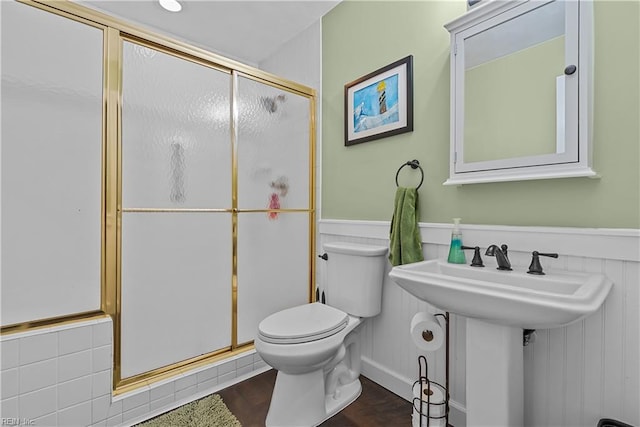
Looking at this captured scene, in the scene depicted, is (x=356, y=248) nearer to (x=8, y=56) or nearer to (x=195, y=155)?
(x=195, y=155)

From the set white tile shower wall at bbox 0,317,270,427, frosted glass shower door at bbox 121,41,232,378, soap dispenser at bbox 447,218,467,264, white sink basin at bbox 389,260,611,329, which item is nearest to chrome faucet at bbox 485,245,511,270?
white sink basin at bbox 389,260,611,329

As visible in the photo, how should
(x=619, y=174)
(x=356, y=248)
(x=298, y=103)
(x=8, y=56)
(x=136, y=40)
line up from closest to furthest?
1. (x=619, y=174)
2. (x=8, y=56)
3. (x=136, y=40)
4. (x=356, y=248)
5. (x=298, y=103)

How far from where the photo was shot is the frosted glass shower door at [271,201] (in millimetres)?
1982

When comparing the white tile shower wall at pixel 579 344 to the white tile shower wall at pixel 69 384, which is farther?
the white tile shower wall at pixel 69 384

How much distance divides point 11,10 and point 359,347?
2.27 metres

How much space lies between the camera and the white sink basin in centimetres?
84

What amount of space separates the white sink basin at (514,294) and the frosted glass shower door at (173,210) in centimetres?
115

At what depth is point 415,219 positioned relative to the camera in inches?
62.8

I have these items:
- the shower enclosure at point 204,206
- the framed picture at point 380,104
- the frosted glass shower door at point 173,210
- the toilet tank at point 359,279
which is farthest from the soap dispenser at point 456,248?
the frosted glass shower door at point 173,210

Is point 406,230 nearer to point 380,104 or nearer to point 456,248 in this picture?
point 456,248

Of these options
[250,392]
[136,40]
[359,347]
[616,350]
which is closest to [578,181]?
[616,350]

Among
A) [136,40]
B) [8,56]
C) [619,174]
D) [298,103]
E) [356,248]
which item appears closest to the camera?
[619,174]

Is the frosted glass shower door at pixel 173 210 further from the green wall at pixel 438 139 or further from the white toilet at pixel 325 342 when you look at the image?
the green wall at pixel 438 139

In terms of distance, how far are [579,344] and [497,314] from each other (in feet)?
1.64
